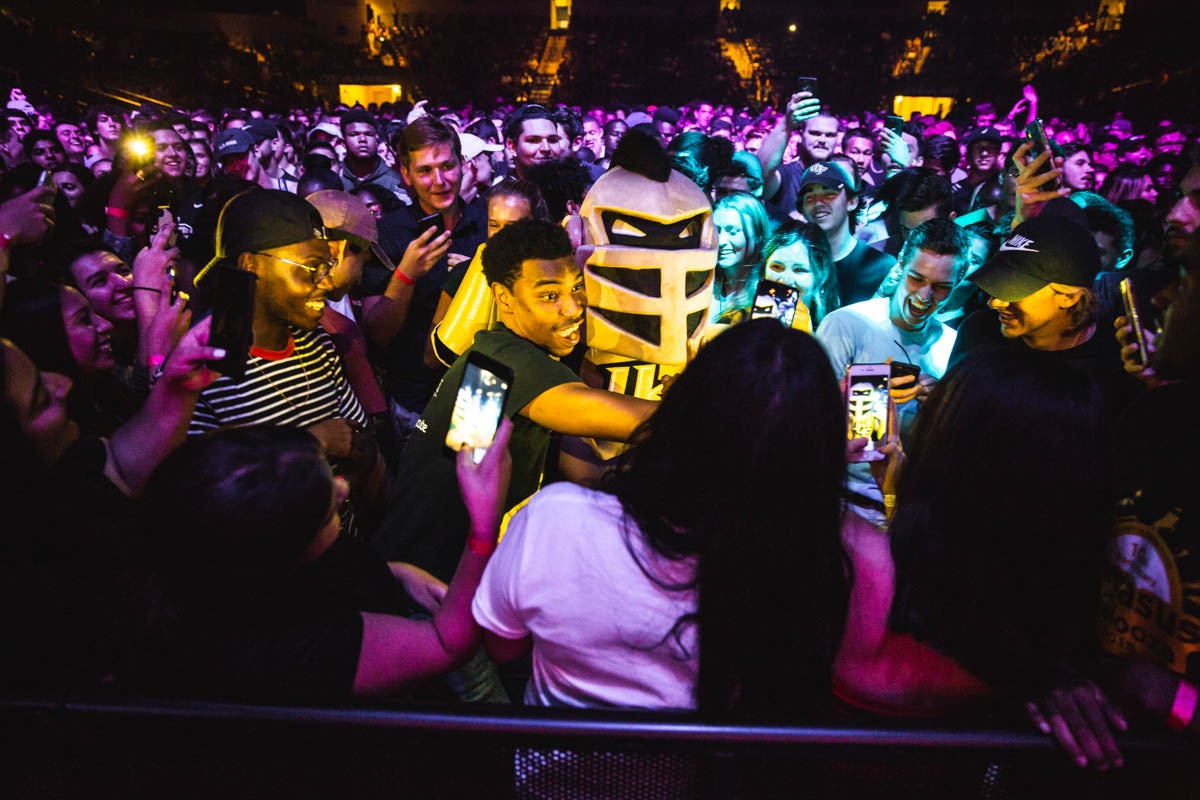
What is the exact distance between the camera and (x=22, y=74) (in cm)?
1366

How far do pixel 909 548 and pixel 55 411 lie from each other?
1.78m

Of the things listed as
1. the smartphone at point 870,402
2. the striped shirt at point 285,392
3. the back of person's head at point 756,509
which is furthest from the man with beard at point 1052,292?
the striped shirt at point 285,392

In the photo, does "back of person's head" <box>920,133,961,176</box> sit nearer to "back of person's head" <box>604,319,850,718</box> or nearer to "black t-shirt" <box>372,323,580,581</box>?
"black t-shirt" <box>372,323,580,581</box>

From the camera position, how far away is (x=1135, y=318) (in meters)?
2.05

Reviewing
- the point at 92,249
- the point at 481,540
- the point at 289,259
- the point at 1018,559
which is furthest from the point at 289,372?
the point at 1018,559

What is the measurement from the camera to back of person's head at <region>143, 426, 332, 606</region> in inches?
49.2

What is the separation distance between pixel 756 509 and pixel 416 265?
229cm

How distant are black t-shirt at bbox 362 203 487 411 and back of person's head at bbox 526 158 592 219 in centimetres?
52

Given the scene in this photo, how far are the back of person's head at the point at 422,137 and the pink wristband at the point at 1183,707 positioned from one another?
3511mm

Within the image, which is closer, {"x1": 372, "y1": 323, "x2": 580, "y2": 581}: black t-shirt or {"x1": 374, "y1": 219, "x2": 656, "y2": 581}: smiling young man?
{"x1": 374, "y1": 219, "x2": 656, "y2": 581}: smiling young man

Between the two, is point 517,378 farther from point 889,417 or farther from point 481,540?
point 889,417

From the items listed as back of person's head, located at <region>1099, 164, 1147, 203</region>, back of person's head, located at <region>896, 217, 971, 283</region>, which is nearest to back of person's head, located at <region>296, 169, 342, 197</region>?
back of person's head, located at <region>896, 217, 971, 283</region>

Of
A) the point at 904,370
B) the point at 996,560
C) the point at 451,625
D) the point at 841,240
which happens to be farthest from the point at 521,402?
the point at 841,240

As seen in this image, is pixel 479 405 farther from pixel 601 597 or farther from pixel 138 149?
pixel 138 149
